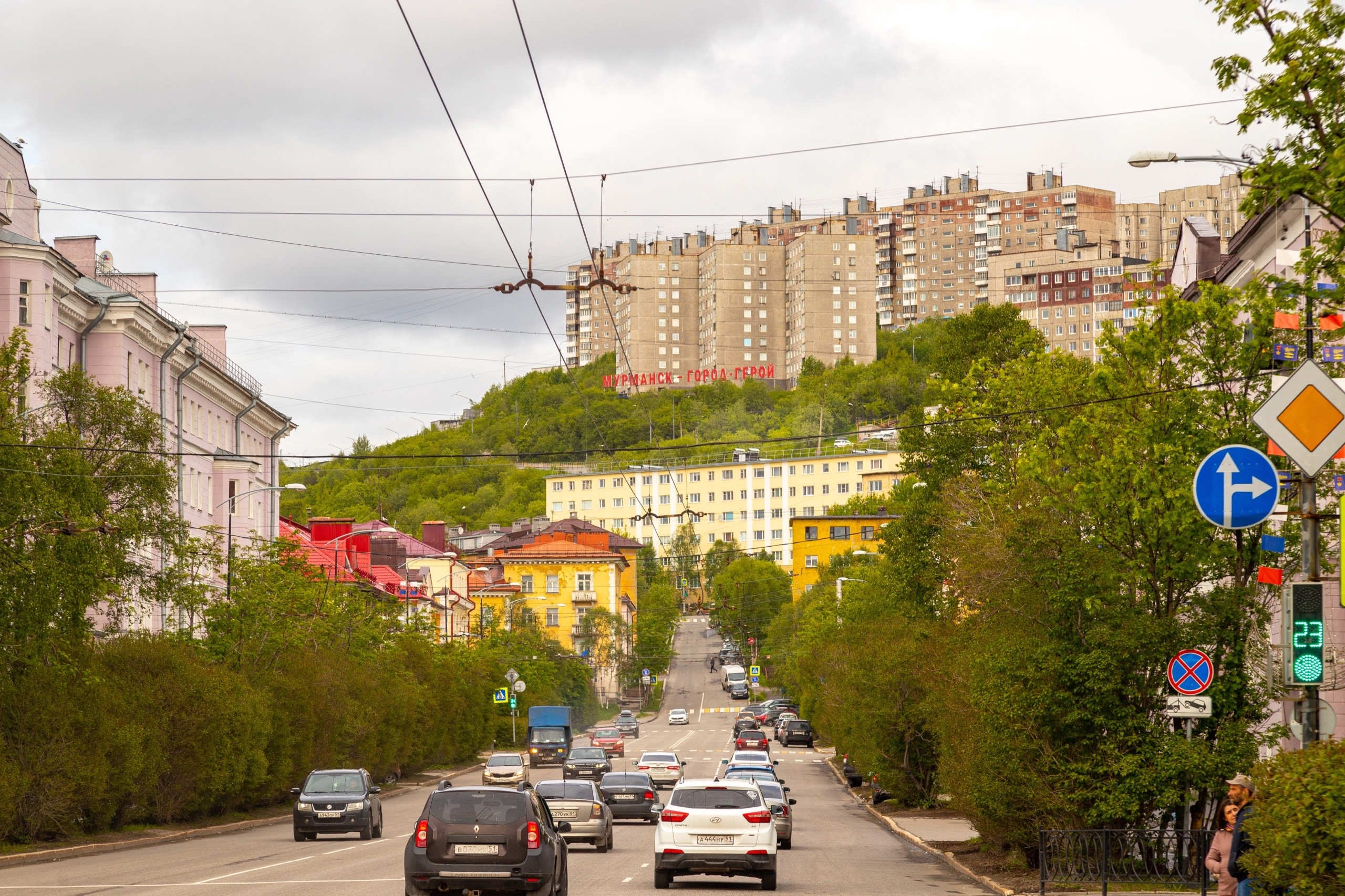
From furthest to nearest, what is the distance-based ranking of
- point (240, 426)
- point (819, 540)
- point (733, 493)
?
point (733, 493), point (819, 540), point (240, 426)

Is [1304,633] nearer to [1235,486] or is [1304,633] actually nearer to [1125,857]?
[1235,486]

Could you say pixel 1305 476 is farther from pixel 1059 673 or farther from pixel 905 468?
pixel 905 468

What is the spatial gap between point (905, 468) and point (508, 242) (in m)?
28.6

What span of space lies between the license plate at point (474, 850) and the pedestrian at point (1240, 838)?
25.5 feet

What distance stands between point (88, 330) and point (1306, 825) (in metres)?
45.7

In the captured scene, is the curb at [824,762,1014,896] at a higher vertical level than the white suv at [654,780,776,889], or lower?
lower

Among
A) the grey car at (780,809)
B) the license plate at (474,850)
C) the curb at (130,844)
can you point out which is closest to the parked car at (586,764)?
the curb at (130,844)

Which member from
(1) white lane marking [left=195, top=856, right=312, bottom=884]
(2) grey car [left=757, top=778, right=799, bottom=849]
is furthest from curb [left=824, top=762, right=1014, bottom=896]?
(1) white lane marking [left=195, top=856, right=312, bottom=884]

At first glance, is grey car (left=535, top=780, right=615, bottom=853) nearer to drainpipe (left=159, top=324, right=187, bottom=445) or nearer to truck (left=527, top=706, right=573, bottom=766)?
drainpipe (left=159, top=324, right=187, bottom=445)

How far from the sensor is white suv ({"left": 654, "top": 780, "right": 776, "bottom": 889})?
22.9 meters

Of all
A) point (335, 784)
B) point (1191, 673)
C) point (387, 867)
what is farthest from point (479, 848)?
point (335, 784)

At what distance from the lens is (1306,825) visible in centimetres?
1070

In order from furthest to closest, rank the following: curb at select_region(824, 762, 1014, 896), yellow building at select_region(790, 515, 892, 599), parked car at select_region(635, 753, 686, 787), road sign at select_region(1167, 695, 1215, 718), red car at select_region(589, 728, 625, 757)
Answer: yellow building at select_region(790, 515, 892, 599) → red car at select_region(589, 728, 625, 757) → parked car at select_region(635, 753, 686, 787) → curb at select_region(824, 762, 1014, 896) → road sign at select_region(1167, 695, 1215, 718)

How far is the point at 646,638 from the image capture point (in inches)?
5595
